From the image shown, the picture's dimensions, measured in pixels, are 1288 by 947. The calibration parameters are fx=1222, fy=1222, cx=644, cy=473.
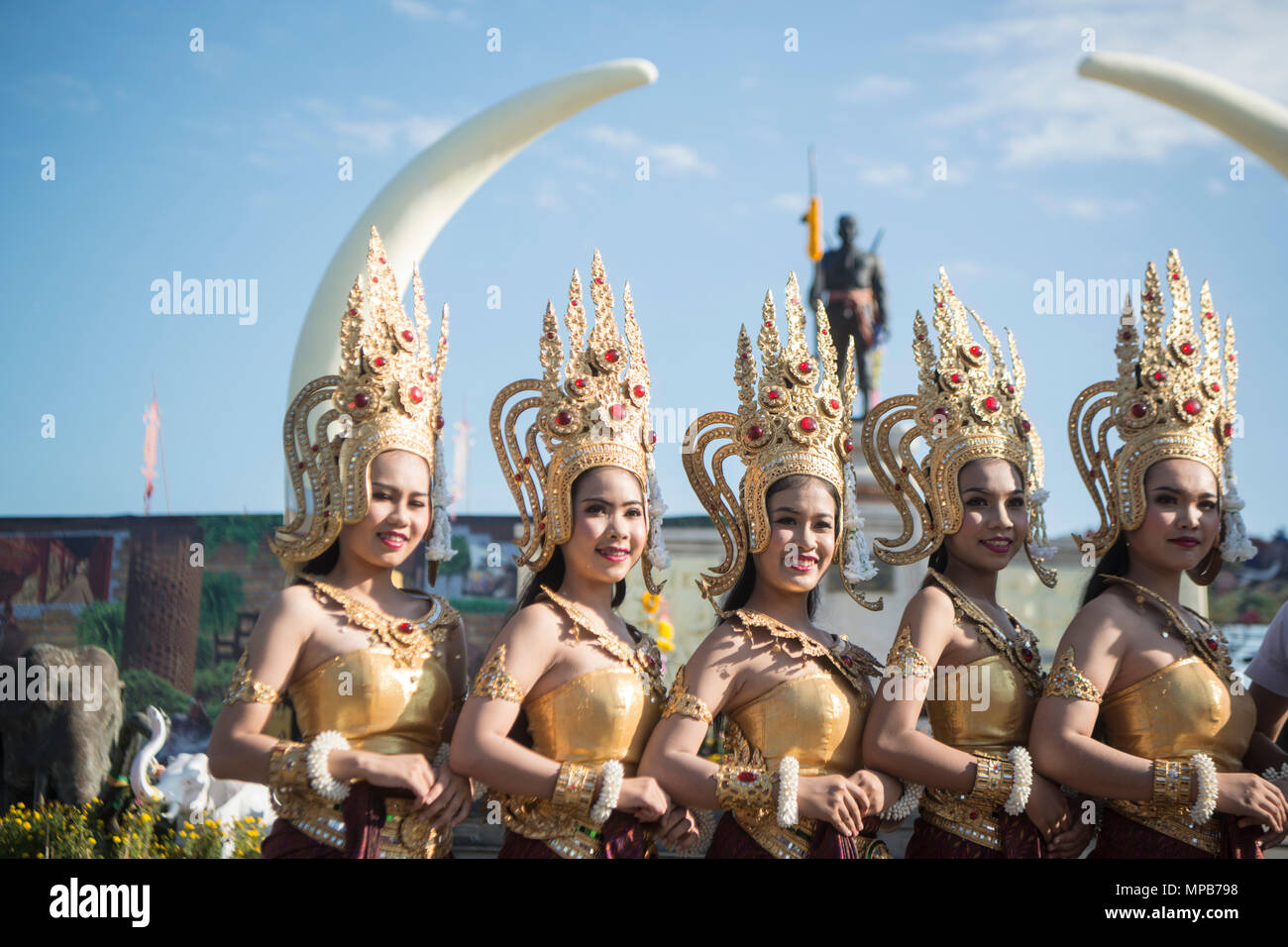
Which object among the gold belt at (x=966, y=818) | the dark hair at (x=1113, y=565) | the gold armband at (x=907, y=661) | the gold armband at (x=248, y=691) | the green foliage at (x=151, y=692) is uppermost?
the dark hair at (x=1113, y=565)

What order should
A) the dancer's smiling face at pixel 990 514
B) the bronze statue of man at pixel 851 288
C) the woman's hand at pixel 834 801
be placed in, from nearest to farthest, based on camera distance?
the woman's hand at pixel 834 801, the dancer's smiling face at pixel 990 514, the bronze statue of man at pixel 851 288

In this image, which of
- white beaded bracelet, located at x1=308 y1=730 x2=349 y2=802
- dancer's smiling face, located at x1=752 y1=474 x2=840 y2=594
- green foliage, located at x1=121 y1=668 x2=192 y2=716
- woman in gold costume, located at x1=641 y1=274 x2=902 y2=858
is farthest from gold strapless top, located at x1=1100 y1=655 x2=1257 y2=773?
green foliage, located at x1=121 y1=668 x2=192 y2=716

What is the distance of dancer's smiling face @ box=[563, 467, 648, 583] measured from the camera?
4234mm

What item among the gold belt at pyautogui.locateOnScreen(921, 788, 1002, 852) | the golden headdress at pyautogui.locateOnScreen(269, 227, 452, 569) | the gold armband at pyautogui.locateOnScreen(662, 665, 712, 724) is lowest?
the gold belt at pyautogui.locateOnScreen(921, 788, 1002, 852)

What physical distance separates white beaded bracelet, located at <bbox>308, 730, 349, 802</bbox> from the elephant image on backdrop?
496cm

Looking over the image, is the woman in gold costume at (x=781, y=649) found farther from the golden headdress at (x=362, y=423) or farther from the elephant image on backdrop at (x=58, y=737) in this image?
the elephant image on backdrop at (x=58, y=737)

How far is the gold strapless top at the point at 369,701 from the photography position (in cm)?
403

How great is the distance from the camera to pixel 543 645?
4070 millimetres

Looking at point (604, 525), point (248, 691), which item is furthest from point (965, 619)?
point (248, 691)

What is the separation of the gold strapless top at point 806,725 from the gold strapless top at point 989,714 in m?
0.32

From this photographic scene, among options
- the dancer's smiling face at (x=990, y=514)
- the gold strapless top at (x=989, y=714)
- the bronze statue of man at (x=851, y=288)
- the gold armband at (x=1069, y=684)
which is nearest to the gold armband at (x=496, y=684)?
the gold strapless top at (x=989, y=714)

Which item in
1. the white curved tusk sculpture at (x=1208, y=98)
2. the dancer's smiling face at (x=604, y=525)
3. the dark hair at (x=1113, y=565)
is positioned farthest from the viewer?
the white curved tusk sculpture at (x=1208, y=98)

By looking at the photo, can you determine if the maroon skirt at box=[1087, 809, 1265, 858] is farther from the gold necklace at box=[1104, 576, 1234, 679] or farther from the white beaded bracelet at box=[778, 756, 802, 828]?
the white beaded bracelet at box=[778, 756, 802, 828]
